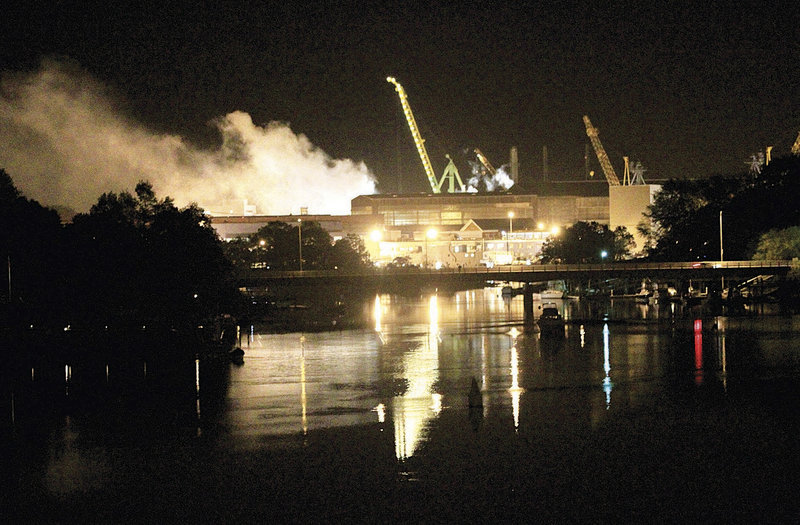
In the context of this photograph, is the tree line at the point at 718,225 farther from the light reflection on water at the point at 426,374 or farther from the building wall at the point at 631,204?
the light reflection on water at the point at 426,374

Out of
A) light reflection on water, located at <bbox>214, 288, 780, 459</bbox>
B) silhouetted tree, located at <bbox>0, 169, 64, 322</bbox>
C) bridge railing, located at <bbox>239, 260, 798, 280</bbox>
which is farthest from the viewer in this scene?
bridge railing, located at <bbox>239, 260, 798, 280</bbox>

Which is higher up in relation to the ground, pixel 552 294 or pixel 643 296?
pixel 552 294

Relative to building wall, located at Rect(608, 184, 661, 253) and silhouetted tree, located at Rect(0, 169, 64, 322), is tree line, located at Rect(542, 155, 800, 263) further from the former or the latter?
silhouetted tree, located at Rect(0, 169, 64, 322)

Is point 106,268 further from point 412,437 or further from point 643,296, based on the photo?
point 643,296

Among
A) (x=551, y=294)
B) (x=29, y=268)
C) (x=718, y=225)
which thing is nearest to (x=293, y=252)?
(x=551, y=294)

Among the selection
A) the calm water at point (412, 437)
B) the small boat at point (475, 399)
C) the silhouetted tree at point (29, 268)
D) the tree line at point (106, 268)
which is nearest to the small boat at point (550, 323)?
the calm water at point (412, 437)

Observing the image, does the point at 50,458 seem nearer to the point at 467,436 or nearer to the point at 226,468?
the point at 226,468

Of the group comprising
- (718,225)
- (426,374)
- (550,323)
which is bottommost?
(426,374)

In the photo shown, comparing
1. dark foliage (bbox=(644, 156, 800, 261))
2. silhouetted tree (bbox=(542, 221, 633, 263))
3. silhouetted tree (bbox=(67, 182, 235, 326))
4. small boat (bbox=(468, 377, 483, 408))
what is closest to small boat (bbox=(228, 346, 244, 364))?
silhouetted tree (bbox=(67, 182, 235, 326))

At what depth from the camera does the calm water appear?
2314 centimetres

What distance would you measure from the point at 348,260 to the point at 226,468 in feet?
353

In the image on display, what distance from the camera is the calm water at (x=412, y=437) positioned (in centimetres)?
2314

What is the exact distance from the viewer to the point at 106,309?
209ft

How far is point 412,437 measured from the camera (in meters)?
29.9
